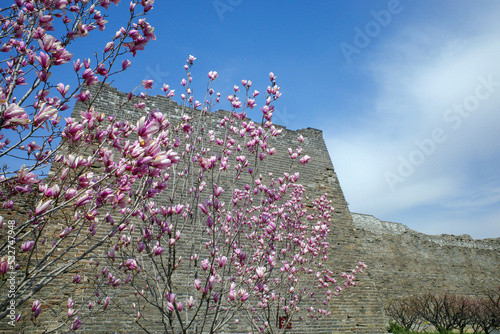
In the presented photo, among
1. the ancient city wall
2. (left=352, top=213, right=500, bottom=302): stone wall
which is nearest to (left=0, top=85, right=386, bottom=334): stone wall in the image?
the ancient city wall

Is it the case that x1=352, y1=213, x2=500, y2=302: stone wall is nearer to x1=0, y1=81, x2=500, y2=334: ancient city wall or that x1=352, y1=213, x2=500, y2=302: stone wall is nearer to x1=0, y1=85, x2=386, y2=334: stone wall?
x1=0, y1=81, x2=500, y2=334: ancient city wall

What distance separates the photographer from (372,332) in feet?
22.1

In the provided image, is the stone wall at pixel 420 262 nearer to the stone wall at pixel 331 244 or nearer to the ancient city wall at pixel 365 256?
the ancient city wall at pixel 365 256

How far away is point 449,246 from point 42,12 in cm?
2000

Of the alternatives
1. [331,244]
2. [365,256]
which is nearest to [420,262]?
[365,256]

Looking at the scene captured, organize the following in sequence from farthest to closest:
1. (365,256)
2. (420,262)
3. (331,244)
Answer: (420,262) → (365,256) → (331,244)

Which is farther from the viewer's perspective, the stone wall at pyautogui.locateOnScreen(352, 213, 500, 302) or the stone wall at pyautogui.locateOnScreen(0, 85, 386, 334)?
the stone wall at pyautogui.locateOnScreen(352, 213, 500, 302)

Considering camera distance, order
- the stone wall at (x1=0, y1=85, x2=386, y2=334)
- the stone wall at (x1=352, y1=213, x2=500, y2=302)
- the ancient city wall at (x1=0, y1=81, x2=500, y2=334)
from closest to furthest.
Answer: the stone wall at (x1=0, y1=85, x2=386, y2=334) → the ancient city wall at (x1=0, y1=81, x2=500, y2=334) → the stone wall at (x1=352, y1=213, x2=500, y2=302)

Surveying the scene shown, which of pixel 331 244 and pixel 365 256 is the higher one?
pixel 331 244

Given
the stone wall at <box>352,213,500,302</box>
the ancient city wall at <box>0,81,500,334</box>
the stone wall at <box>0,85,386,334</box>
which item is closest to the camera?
the stone wall at <box>0,85,386,334</box>

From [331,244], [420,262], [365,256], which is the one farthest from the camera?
[420,262]

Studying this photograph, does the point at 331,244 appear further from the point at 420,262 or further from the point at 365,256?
the point at 420,262

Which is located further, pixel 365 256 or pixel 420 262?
pixel 420 262

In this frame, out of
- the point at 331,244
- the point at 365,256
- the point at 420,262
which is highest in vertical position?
the point at 331,244
